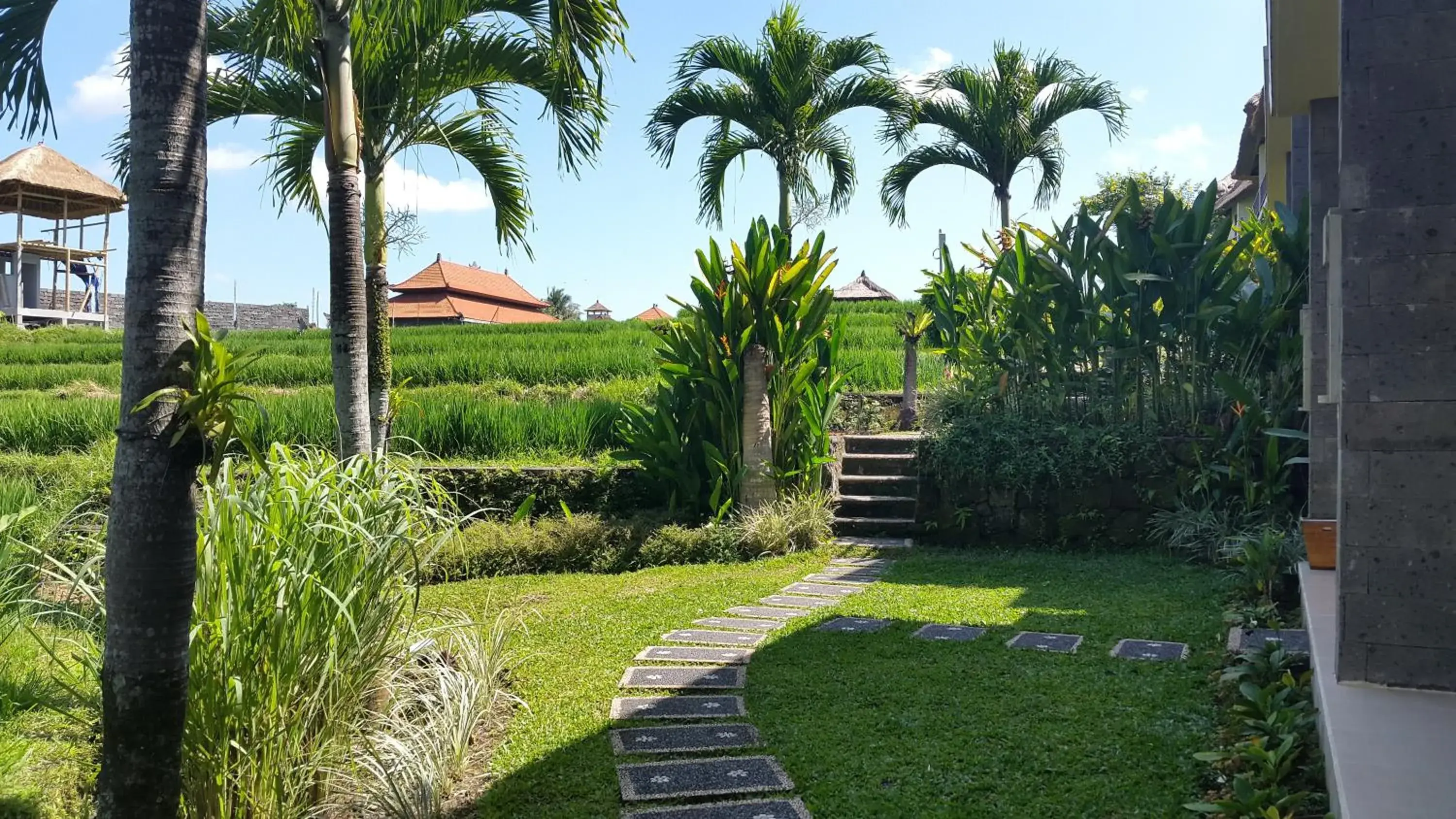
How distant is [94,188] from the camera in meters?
26.3

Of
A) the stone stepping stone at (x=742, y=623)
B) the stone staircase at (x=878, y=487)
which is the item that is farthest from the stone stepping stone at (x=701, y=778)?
the stone staircase at (x=878, y=487)

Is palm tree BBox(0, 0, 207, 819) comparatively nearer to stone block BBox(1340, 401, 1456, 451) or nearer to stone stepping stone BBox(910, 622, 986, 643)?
stone block BBox(1340, 401, 1456, 451)

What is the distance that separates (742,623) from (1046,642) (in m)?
1.60

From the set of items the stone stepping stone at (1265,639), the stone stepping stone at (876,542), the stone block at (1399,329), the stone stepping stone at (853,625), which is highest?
the stone block at (1399,329)

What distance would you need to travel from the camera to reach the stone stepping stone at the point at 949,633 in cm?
513

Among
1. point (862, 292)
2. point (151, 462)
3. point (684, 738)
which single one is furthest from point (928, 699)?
point (862, 292)

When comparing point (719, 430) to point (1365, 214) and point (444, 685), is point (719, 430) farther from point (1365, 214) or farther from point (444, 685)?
point (1365, 214)

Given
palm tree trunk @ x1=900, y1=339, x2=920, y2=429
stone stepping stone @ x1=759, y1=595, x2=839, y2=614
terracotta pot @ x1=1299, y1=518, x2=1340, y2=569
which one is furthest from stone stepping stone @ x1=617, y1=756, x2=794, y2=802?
palm tree trunk @ x1=900, y1=339, x2=920, y2=429

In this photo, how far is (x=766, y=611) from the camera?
5.93 m

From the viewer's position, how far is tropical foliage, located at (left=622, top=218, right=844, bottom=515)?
8.50 m

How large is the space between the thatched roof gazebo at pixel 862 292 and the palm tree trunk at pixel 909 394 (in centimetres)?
1844

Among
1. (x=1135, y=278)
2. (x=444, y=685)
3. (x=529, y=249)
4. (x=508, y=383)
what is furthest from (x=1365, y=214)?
(x=508, y=383)

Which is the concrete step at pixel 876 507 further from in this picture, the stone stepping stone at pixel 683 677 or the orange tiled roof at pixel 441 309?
the orange tiled roof at pixel 441 309

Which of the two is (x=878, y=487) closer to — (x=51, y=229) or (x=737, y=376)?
(x=737, y=376)
